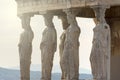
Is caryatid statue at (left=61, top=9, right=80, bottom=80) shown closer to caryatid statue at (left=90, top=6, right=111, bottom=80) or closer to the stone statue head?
caryatid statue at (left=90, top=6, right=111, bottom=80)

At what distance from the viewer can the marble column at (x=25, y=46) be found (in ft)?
182

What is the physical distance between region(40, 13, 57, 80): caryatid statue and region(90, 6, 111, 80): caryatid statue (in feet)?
18.5

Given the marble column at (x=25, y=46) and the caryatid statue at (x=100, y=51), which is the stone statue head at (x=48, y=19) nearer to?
the marble column at (x=25, y=46)

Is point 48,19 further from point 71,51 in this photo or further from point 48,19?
point 71,51

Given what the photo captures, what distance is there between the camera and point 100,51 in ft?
161

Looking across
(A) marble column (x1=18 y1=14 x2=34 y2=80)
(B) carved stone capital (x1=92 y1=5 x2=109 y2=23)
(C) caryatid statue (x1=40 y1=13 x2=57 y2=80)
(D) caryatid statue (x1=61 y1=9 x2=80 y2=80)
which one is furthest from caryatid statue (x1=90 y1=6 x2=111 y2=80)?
(A) marble column (x1=18 y1=14 x2=34 y2=80)

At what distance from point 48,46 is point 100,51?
245 inches

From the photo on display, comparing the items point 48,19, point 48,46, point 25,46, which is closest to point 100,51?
point 48,46

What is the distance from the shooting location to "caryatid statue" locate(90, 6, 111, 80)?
161 ft

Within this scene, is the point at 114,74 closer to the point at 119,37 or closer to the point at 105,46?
the point at 119,37

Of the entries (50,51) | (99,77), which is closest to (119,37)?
(50,51)

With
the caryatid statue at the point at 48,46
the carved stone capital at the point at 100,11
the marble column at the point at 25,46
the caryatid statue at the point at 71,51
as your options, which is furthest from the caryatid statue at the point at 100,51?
the marble column at the point at 25,46

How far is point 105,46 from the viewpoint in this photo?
4941cm

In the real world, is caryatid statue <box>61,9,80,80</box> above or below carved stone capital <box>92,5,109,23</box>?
below
